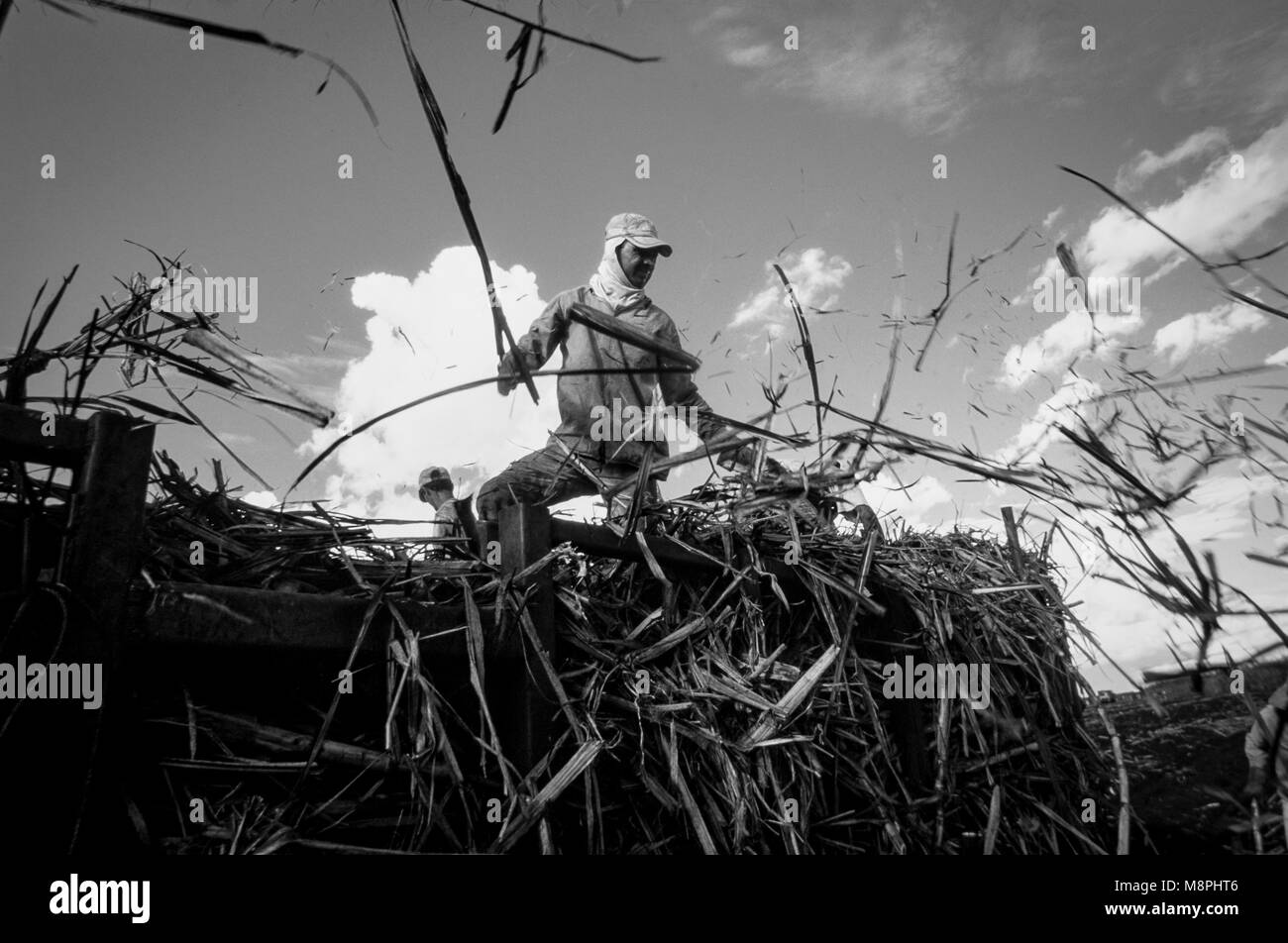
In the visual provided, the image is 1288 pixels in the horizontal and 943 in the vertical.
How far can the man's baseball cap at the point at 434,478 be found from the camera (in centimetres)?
793

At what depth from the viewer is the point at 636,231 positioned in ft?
17.4

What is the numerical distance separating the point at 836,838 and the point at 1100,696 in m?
1.31

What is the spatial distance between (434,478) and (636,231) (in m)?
3.65

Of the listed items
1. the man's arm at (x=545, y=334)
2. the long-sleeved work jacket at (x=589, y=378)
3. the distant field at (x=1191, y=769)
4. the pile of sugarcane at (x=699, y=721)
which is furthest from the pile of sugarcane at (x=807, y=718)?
the man's arm at (x=545, y=334)

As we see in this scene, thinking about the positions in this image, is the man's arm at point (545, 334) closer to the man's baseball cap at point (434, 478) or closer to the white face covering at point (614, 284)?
the white face covering at point (614, 284)

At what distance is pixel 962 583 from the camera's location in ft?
10.3

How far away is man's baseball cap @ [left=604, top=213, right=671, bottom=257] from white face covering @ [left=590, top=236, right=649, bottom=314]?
0.04 meters

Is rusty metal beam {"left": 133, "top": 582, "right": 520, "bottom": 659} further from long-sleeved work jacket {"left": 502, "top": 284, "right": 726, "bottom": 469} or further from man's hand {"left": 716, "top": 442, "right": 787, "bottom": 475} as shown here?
long-sleeved work jacket {"left": 502, "top": 284, "right": 726, "bottom": 469}

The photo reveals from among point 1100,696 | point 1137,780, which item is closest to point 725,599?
point 1100,696

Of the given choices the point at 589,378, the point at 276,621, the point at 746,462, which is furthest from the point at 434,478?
the point at 276,621

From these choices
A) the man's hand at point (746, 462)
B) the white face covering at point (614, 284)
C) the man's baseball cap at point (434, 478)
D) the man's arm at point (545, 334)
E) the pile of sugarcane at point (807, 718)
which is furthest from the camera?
the man's baseball cap at point (434, 478)

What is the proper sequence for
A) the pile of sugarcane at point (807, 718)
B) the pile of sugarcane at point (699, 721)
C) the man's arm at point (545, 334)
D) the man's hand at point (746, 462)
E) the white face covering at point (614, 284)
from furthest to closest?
the white face covering at point (614, 284), the man's arm at point (545, 334), the man's hand at point (746, 462), the pile of sugarcane at point (807, 718), the pile of sugarcane at point (699, 721)

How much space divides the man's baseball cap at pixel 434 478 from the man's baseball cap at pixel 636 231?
344 centimetres

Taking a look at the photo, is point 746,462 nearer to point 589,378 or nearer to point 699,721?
point 699,721
